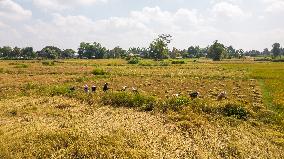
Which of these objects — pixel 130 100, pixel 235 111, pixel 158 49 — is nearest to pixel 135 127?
pixel 130 100

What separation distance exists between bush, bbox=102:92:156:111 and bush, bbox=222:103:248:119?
177 inches

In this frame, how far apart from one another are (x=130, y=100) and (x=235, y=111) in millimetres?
6825

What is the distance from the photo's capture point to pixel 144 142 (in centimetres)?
1462

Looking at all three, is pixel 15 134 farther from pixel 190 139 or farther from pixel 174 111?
pixel 174 111

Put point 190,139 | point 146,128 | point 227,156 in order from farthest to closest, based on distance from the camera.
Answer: point 146,128, point 190,139, point 227,156

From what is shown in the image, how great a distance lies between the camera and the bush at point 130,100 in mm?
22062

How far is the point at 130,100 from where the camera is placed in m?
23.0

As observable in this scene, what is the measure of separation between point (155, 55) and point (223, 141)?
4315 inches

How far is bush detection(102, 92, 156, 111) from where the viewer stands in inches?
869

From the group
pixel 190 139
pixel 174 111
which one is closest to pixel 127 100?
pixel 174 111

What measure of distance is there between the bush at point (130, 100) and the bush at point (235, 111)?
14.7ft

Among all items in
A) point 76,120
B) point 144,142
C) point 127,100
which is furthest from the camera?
point 127,100

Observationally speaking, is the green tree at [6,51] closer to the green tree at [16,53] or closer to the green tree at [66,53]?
the green tree at [16,53]

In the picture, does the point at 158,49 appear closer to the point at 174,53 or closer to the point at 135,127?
the point at 174,53
